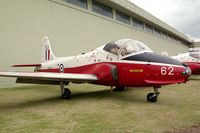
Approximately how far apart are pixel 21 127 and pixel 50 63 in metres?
6.46

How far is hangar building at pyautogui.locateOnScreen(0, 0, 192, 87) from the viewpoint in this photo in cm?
1184

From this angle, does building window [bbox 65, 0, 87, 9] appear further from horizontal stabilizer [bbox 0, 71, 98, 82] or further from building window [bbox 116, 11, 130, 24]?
horizontal stabilizer [bbox 0, 71, 98, 82]

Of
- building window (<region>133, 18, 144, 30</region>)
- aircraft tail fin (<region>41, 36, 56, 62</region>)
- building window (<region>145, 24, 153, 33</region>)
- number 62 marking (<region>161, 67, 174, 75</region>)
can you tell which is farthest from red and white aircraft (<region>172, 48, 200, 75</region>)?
building window (<region>145, 24, 153, 33</region>)

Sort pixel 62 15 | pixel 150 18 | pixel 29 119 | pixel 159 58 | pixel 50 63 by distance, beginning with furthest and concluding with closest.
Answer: pixel 150 18
pixel 62 15
pixel 50 63
pixel 159 58
pixel 29 119

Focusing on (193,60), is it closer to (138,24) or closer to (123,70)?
(123,70)

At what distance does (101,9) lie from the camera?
64.7ft

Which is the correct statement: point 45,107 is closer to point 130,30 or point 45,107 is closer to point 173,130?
point 173,130

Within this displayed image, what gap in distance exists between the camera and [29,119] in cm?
501

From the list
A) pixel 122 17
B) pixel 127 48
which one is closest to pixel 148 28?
pixel 122 17

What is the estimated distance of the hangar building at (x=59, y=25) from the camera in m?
11.8

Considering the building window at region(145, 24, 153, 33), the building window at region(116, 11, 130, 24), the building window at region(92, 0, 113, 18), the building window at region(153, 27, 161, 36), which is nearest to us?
the building window at region(92, 0, 113, 18)

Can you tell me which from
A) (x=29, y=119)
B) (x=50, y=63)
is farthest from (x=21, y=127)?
(x=50, y=63)

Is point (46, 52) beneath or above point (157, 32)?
beneath

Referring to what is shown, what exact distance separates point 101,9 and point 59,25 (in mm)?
6013
